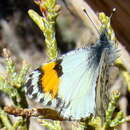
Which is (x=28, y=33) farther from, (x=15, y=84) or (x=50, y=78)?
(x=50, y=78)

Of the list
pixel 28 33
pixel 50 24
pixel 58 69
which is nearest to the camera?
pixel 58 69

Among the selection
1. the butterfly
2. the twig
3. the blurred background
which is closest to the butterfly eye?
the butterfly

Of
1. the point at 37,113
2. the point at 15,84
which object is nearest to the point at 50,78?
the point at 37,113

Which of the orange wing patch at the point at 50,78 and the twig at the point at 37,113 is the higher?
the orange wing patch at the point at 50,78

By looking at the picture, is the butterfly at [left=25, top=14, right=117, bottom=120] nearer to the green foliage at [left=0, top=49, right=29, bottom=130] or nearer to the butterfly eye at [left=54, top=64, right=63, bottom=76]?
the butterfly eye at [left=54, top=64, right=63, bottom=76]

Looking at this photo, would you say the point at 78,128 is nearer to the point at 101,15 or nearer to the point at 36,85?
the point at 36,85

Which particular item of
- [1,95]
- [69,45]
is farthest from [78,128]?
[69,45]

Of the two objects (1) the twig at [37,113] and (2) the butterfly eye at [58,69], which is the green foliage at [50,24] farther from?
(1) the twig at [37,113]

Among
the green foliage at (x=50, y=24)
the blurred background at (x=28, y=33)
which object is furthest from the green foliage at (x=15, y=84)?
the blurred background at (x=28, y=33)
